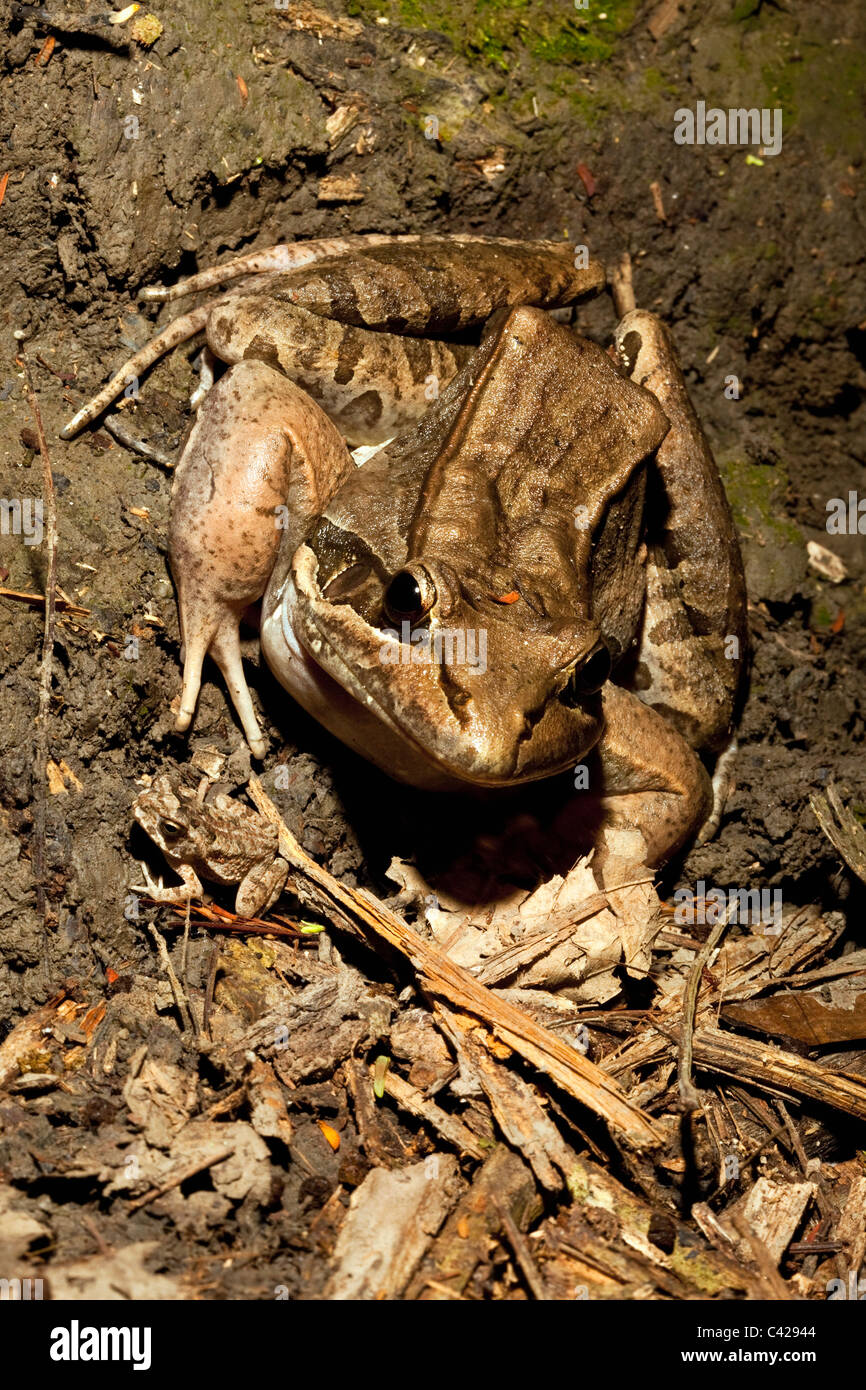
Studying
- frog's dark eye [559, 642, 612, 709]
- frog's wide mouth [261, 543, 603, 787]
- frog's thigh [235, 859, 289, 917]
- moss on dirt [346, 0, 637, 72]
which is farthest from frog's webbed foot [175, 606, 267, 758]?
moss on dirt [346, 0, 637, 72]

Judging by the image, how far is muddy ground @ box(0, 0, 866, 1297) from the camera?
322 centimetres

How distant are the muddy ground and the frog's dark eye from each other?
879mm

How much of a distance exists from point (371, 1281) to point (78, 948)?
4.44ft

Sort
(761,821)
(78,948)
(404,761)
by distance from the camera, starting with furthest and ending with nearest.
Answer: (761,821), (404,761), (78,948)

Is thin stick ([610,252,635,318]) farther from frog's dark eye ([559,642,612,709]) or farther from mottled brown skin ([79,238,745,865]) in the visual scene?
frog's dark eye ([559,642,612,709])

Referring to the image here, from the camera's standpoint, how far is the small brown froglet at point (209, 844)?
11.3 ft

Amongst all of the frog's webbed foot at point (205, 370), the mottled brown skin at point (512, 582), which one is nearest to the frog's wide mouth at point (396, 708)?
the mottled brown skin at point (512, 582)

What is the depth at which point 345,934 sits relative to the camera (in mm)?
3633

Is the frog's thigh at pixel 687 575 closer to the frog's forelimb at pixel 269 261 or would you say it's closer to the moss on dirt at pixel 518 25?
the frog's forelimb at pixel 269 261

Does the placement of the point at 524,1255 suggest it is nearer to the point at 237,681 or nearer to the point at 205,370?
the point at 237,681

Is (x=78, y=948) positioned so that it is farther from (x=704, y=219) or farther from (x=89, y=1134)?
(x=704, y=219)

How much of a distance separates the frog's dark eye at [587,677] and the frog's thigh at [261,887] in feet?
3.84

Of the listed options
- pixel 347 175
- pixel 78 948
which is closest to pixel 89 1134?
pixel 78 948

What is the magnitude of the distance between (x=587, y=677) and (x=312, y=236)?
2.49 metres
